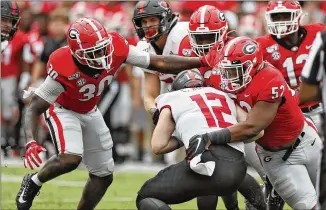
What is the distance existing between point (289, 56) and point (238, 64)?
187 cm

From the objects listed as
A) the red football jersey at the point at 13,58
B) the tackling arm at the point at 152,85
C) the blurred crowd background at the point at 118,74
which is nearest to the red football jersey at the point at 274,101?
the tackling arm at the point at 152,85

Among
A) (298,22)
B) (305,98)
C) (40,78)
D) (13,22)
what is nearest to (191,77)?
(305,98)

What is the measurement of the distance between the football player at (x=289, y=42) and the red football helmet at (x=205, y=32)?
0.67 m

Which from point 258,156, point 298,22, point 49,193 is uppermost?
point 298,22

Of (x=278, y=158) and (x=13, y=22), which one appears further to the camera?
(x=13, y=22)

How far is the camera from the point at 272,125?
5953mm

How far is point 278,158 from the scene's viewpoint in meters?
6.07

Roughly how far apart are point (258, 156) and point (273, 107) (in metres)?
0.78

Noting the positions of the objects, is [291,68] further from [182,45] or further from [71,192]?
[71,192]

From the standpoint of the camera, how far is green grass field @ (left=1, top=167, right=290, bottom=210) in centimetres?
822

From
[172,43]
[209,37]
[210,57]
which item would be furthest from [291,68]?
[210,57]

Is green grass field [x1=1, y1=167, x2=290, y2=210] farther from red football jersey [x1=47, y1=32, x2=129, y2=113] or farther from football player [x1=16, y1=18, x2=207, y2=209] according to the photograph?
red football jersey [x1=47, y1=32, x2=129, y2=113]

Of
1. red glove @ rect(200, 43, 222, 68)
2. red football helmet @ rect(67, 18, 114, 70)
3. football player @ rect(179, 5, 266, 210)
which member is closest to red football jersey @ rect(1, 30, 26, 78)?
football player @ rect(179, 5, 266, 210)

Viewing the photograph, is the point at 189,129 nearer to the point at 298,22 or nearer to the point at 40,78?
the point at 298,22
